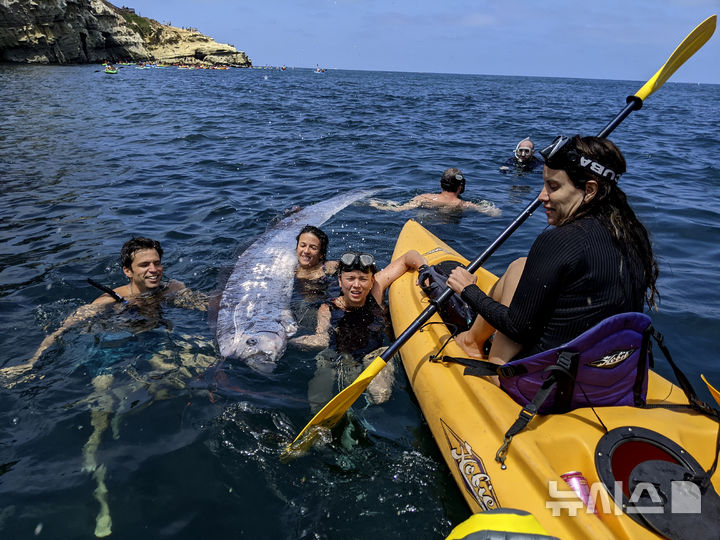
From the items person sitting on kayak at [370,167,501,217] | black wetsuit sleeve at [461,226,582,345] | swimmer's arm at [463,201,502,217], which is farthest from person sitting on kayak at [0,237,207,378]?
swimmer's arm at [463,201,502,217]

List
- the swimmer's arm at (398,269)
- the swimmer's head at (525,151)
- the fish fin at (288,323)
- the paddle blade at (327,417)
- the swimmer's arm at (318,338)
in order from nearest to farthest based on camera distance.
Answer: the paddle blade at (327,417)
the swimmer's arm at (318,338)
the fish fin at (288,323)
the swimmer's arm at (398,269)
the swimmer's head at (525,151)

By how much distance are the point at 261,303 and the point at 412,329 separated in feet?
7.17

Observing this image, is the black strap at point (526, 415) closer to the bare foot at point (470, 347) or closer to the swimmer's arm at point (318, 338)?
the bare foot at point (470, 347)

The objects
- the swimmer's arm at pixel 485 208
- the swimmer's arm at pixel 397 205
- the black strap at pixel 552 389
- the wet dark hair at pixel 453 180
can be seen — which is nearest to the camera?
the black strap at pixel 552 389

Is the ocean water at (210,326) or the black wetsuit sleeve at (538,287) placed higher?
the black wetsuit sleeve at (538,287)

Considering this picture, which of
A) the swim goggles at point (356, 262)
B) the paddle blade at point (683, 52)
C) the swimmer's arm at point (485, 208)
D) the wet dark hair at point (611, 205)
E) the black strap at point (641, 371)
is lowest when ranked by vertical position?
the swimmer's arm at point (485, 208)

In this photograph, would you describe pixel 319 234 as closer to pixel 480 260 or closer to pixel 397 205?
pixel 480 260

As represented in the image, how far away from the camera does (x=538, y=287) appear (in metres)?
2.71

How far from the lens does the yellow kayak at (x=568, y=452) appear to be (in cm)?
244

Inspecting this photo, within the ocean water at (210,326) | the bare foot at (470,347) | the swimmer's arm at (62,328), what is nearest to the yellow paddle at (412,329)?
the ocean water at (210,326)

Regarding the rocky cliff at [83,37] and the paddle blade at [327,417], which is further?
the rocky cliff at [83,37]

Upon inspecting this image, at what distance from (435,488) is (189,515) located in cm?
169

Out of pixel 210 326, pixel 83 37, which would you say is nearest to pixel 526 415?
pixel 210 326

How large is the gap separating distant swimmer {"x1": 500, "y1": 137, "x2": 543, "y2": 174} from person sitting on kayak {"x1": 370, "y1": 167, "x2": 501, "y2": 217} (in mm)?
2728
